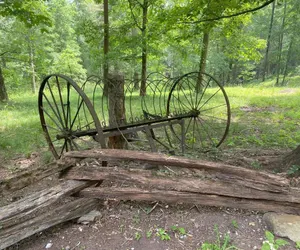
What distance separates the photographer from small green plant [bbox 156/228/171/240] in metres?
2.18

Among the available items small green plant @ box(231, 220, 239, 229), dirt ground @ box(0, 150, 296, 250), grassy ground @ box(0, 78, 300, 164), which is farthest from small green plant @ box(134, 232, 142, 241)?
grassy ground @ box(0, 78, 300, 164)

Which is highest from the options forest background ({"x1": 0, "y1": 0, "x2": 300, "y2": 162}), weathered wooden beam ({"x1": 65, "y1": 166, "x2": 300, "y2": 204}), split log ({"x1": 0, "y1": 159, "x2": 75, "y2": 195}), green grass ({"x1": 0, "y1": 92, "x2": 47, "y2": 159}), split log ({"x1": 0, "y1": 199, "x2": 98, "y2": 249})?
forest background ({"x1": 0, "y1": 0, "x2": 300, "y2": 162})

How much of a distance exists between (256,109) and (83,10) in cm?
2526

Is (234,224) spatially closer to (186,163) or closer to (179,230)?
(179,230)

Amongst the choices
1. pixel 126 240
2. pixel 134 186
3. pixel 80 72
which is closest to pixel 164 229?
pixel 126 240

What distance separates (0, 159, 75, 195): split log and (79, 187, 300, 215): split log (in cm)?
35

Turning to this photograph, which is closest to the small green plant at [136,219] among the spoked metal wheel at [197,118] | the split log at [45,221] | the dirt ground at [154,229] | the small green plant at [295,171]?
the dirt ground at [154,229]

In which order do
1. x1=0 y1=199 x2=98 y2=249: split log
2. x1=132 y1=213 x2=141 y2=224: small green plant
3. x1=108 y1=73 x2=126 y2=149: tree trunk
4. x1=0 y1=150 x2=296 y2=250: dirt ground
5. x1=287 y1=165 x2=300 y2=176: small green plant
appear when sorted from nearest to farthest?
1. x1=0 y1=199 x2=98 y2=249: split log
2. x1=0 y1=150 x2=296 y2=250: dirt ground
3. x1=132 y1=213 x2=141 y2=224: small green plant
4. x1=287 y1=165 x2=300 y2=176: small green plant
5. x1=108 y1=73 x2=126 y2=149: tree trunk

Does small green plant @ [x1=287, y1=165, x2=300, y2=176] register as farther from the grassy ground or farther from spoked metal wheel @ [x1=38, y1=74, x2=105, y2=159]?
spoked metal wheel @ [x1=38, y1=74, x2=105, y2=159]

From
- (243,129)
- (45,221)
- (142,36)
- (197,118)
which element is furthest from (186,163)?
(142,36)

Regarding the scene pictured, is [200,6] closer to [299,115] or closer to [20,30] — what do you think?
[299,115]

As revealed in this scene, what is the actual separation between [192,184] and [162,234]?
603mm

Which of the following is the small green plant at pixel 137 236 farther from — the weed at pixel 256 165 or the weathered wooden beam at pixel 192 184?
the weed at pixel 256 165

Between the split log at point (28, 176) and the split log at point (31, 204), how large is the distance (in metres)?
0.21
